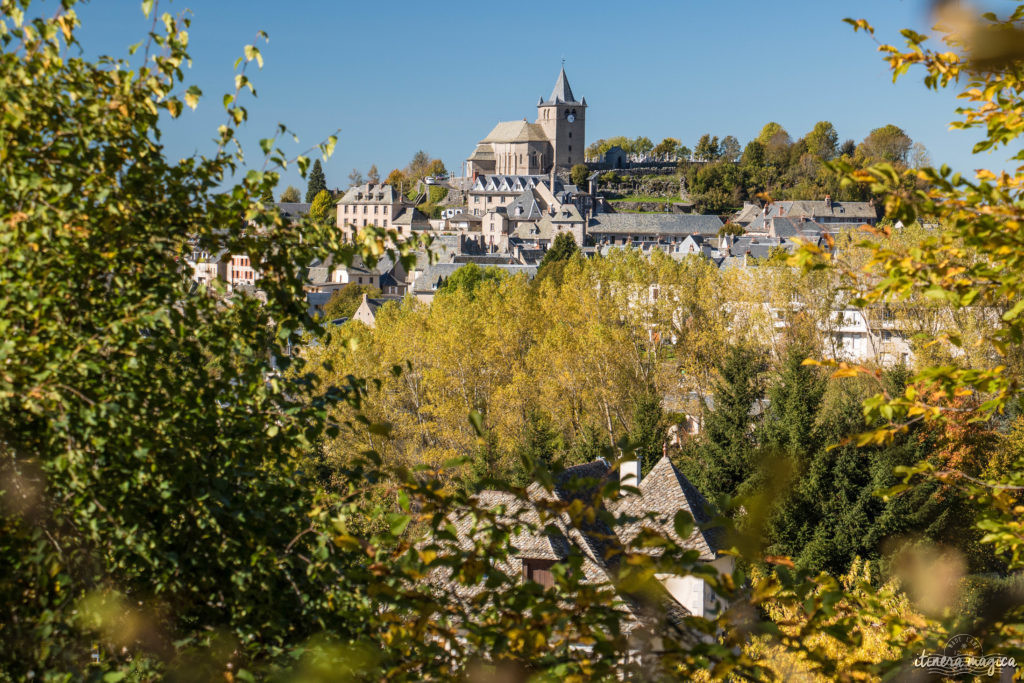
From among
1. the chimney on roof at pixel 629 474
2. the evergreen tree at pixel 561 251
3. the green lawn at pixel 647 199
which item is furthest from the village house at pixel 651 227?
the chimney on roof at pixel 629 474

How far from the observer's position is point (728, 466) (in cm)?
2198

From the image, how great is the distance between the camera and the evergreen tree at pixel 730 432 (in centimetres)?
2188

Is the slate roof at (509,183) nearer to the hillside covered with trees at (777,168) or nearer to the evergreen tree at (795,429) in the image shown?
the hillside covered with trees at (777,168)

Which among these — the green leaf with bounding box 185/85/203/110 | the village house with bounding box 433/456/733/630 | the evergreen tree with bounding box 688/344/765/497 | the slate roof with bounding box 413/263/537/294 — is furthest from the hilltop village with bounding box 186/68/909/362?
the green leaf with bounding box 185/85/203/110

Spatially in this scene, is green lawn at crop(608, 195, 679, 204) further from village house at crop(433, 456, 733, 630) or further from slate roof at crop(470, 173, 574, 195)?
village house at crop(433, 456, 733, 630)

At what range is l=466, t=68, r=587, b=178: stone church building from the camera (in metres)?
139

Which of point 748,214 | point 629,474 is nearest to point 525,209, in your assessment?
point 748,214

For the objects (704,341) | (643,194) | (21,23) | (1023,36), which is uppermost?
(643,194)

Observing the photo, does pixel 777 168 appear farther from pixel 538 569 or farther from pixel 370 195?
pixel 538 569

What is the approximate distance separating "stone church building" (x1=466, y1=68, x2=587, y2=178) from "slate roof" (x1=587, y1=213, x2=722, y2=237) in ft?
119

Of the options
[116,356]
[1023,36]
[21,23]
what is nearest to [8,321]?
[116,356]

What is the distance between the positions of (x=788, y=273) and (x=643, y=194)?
9955 centimetres

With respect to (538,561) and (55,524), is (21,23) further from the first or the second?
(538,561)

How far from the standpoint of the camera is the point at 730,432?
73.4ft
